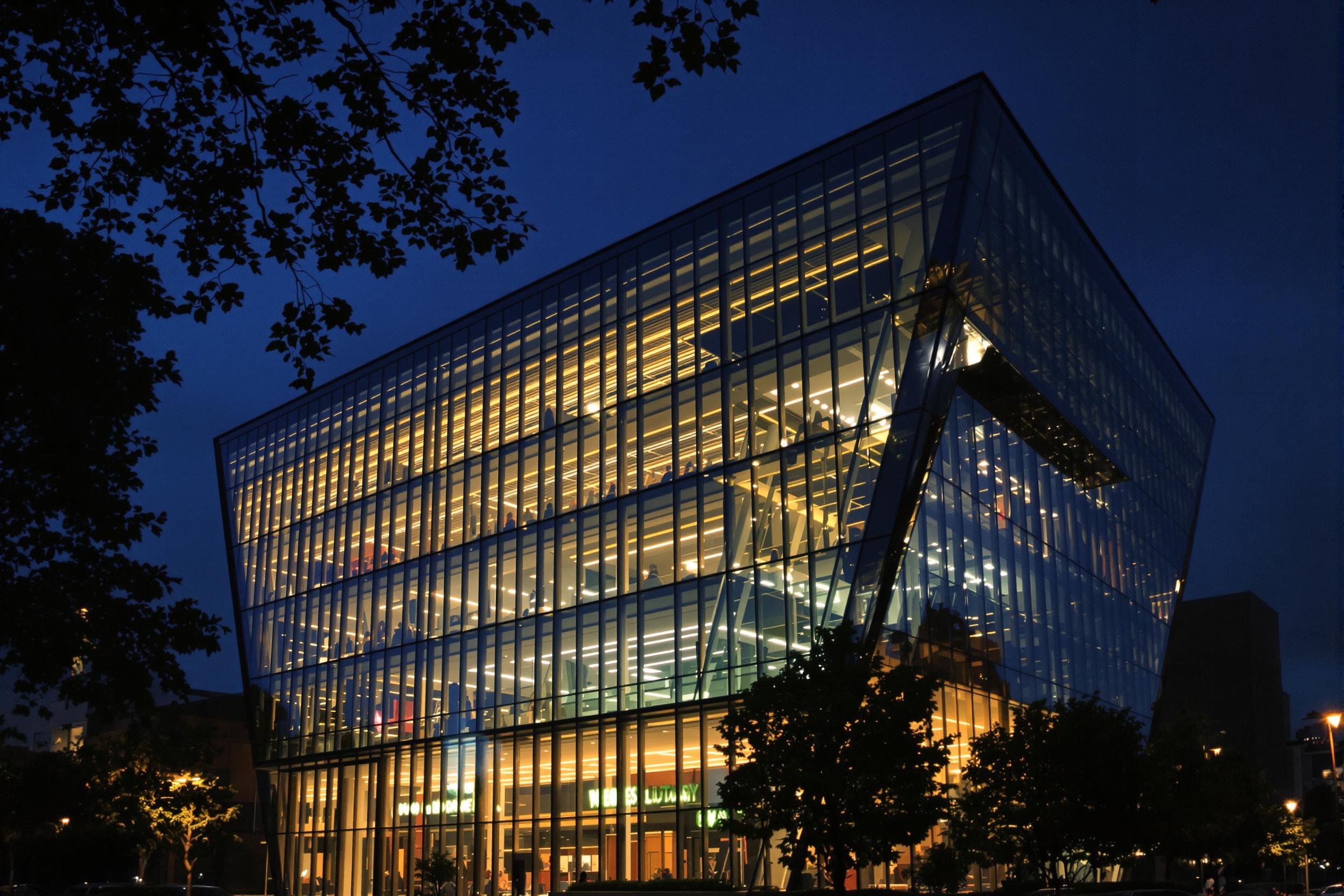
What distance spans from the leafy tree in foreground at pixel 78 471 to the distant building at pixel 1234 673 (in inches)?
4094

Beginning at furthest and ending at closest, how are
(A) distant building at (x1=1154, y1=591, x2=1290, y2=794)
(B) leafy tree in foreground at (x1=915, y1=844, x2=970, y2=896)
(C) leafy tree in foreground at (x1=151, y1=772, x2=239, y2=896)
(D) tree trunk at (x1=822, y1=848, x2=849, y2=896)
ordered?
(A) distant building at (x1=1154, y1=591, x2=1290, y2=794) → (C) leafy tree in foreground at (x1=151, y1=772, x2=239, y2=896) → (B) leafy tree in foreground at (x1=915, y1=844, x2=970, y2=896) → (D) tree trunk at (x1=822, y1=848, x2=849, y2=896)

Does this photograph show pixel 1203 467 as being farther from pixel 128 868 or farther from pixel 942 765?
pixel 128 868

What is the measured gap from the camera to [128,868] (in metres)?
78.8

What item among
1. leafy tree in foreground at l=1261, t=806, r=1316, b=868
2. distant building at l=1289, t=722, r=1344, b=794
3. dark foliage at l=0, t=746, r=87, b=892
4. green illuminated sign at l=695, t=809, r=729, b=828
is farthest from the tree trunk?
distant building at l=1289, t=722, r=1344, b=794

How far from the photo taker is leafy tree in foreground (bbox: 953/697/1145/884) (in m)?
34.8

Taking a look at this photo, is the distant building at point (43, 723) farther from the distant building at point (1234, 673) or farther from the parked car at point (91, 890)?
the distant building at point (1234, 673)

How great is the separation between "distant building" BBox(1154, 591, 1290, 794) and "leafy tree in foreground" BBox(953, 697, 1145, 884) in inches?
3066

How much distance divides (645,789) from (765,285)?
19748 mm

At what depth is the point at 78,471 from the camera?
18.1 m

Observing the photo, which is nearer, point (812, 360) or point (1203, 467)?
point (812, 360)

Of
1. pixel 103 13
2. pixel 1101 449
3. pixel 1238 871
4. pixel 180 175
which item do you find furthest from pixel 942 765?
pixel 1238 871

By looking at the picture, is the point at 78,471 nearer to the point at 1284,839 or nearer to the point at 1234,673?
the point at 1284,839

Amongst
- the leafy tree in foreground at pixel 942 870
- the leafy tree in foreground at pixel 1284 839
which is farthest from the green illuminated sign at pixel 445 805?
the leafy tree in foreground at pixel 1284 839

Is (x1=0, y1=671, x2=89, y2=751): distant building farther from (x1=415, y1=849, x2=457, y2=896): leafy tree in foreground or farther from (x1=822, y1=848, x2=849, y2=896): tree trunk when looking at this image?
(x1=822, y1=848, x2=849, y2=896): tree trunk
